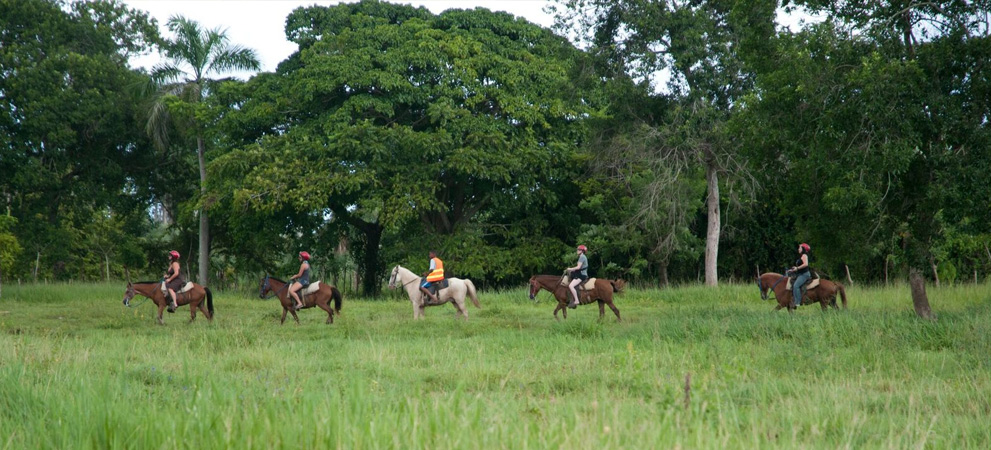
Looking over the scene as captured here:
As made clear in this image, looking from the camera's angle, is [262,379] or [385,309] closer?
[262,379]

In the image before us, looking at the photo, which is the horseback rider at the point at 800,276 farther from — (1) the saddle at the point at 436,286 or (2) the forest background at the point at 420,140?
(1) the saddle at the point at 436,286

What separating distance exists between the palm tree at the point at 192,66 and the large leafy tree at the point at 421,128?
1.52 m

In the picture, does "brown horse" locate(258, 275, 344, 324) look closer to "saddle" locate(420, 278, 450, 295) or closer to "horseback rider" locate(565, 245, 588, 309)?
"saddle" locate(420, 278, 450, 295)

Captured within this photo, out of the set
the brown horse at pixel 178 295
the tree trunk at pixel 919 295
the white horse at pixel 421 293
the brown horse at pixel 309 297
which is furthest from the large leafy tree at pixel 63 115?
the tree trunk at pixel 919 295

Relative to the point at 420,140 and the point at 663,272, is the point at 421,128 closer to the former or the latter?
the point at 420,140

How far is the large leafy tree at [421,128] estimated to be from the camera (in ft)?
89.6

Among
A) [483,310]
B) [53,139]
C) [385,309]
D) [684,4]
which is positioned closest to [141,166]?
[53,139]

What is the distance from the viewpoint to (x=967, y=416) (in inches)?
270

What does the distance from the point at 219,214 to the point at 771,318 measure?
2226 centimetres

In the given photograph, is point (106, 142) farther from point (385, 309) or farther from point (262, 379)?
point (262, 379)

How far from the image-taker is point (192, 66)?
1236 inches

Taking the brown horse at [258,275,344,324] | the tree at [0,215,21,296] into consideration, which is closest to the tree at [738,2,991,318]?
the brown horse at [258,275,344,324]

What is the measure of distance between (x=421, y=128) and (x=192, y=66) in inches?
359

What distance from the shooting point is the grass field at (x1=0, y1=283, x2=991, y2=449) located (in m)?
4.80
